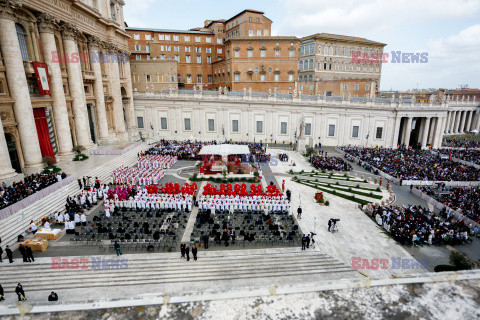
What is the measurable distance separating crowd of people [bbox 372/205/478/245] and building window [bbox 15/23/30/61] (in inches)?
1306

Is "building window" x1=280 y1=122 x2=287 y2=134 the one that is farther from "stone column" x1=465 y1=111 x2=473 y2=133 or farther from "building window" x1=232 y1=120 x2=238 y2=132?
"stone column" x1=465 y1=111 x2=473 y2=133

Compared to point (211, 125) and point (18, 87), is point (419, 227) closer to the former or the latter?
point (18, 87)

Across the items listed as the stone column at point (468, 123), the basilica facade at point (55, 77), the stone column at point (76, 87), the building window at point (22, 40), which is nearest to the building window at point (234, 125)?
the basilica facade at point (55, 77)

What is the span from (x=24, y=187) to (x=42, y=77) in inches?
454

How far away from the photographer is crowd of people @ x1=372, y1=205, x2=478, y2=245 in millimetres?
16219

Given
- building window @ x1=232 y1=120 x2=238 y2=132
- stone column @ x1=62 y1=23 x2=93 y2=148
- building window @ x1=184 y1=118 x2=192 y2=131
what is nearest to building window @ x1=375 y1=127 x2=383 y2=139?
building window @ x1=232 y1=120 x2=238 y2=132

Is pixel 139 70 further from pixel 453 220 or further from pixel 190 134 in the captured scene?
pixel 453 220

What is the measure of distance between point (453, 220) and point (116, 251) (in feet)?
77.7

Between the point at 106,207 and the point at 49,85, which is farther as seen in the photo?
the point at 49,85

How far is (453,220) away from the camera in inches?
767

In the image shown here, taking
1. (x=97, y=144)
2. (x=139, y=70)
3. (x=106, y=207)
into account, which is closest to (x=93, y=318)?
(x=106, y=207)

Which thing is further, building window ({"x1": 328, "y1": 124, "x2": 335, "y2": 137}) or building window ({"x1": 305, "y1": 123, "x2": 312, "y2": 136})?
building window ({"x1": 305, "y1": 123, "x2": 312, "y2": 136})

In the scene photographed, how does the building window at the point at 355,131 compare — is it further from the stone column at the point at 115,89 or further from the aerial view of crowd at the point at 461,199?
the stone column at the point at 115,89
